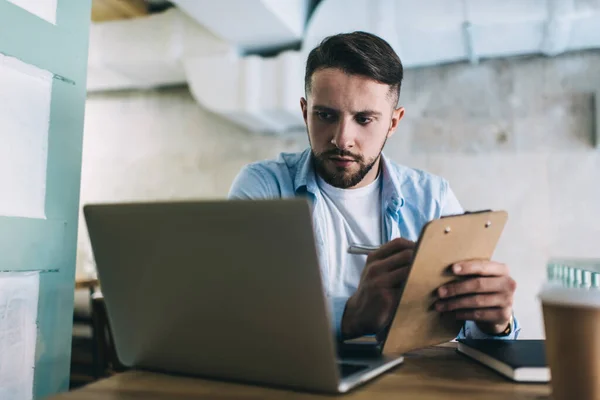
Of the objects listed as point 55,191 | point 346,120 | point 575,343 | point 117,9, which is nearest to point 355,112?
point 346,120

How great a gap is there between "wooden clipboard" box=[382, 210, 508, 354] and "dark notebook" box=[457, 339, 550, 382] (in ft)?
0.23

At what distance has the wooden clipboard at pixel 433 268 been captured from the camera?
77 cm

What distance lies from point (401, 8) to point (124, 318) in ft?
8.83

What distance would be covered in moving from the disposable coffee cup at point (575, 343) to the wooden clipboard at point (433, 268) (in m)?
0.18

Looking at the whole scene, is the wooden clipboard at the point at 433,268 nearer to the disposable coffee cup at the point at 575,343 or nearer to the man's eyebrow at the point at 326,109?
the disposable coffee cup at the point at 575,343

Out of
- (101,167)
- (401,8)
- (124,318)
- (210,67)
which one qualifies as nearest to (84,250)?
(101,167)

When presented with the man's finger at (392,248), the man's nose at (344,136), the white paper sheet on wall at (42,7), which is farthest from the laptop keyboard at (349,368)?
the white paper sheet on wall at (42,7)

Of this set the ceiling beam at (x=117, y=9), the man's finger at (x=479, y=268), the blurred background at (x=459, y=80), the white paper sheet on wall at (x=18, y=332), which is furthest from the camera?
the ceiling beam at (x=117, y=9)

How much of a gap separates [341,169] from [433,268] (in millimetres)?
762

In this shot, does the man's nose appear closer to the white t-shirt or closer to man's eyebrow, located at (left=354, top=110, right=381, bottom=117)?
man's eyebrow, located at (left=354, top=110, right=381, bottom=117)

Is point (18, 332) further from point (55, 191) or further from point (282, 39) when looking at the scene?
point (282, 39)

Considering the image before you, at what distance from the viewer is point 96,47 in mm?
3684

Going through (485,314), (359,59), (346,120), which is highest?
(359,59)

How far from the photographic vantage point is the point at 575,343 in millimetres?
613
